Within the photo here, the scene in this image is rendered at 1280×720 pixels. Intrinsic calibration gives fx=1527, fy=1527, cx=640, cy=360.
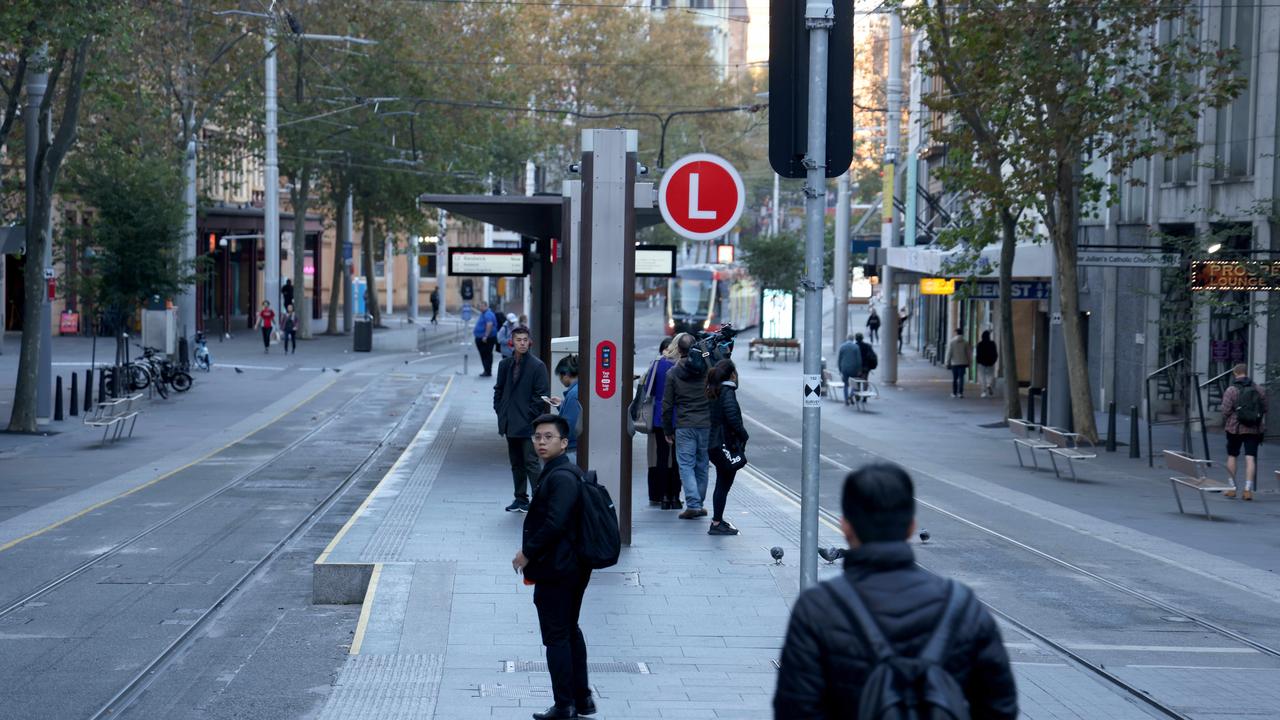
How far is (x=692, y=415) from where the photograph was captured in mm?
13859

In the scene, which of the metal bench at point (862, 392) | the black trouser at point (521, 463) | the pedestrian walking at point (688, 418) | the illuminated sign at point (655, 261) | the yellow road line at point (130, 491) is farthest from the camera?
the metal bench at point (862, 392)

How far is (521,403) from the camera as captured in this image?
1413cm

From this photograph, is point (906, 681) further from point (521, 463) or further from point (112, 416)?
point (112, 416)

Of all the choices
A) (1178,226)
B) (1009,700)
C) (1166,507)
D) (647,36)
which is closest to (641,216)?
(1166,507)

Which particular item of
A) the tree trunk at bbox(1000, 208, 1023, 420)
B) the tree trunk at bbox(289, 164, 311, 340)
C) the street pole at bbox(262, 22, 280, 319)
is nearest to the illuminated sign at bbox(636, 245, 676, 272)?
the tree trunk at bbox(1000, 208, 1023, 420)

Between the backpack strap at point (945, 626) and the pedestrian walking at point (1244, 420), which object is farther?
the pedestrian walking at point (1244, 420)

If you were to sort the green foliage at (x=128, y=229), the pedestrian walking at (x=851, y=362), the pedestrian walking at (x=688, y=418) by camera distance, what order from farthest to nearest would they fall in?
the pedestrian walking at (x=851, y=362) < the green foliage at (x=128, y=229) < the pedestrian walking at (x=688, y=418)

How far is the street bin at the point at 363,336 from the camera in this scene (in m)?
49.0

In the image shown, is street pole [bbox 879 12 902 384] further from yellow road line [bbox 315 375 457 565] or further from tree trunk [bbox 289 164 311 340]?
tree trunk [bbox 289 164 311 340]

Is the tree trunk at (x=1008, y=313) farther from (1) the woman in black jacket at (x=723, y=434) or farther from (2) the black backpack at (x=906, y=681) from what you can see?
(2) the black backpack at (x=906, y=681)

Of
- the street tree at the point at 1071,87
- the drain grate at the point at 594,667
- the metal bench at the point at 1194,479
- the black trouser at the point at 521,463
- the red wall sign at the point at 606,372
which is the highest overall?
the street tree at the point at 1071,87

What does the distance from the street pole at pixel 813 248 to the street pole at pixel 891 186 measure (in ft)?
103

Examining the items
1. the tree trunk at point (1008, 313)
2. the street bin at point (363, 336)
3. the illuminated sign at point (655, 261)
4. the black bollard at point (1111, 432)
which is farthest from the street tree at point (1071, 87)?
the street bin at point (363, 336)

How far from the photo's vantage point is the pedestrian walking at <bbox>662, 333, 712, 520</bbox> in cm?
1373
